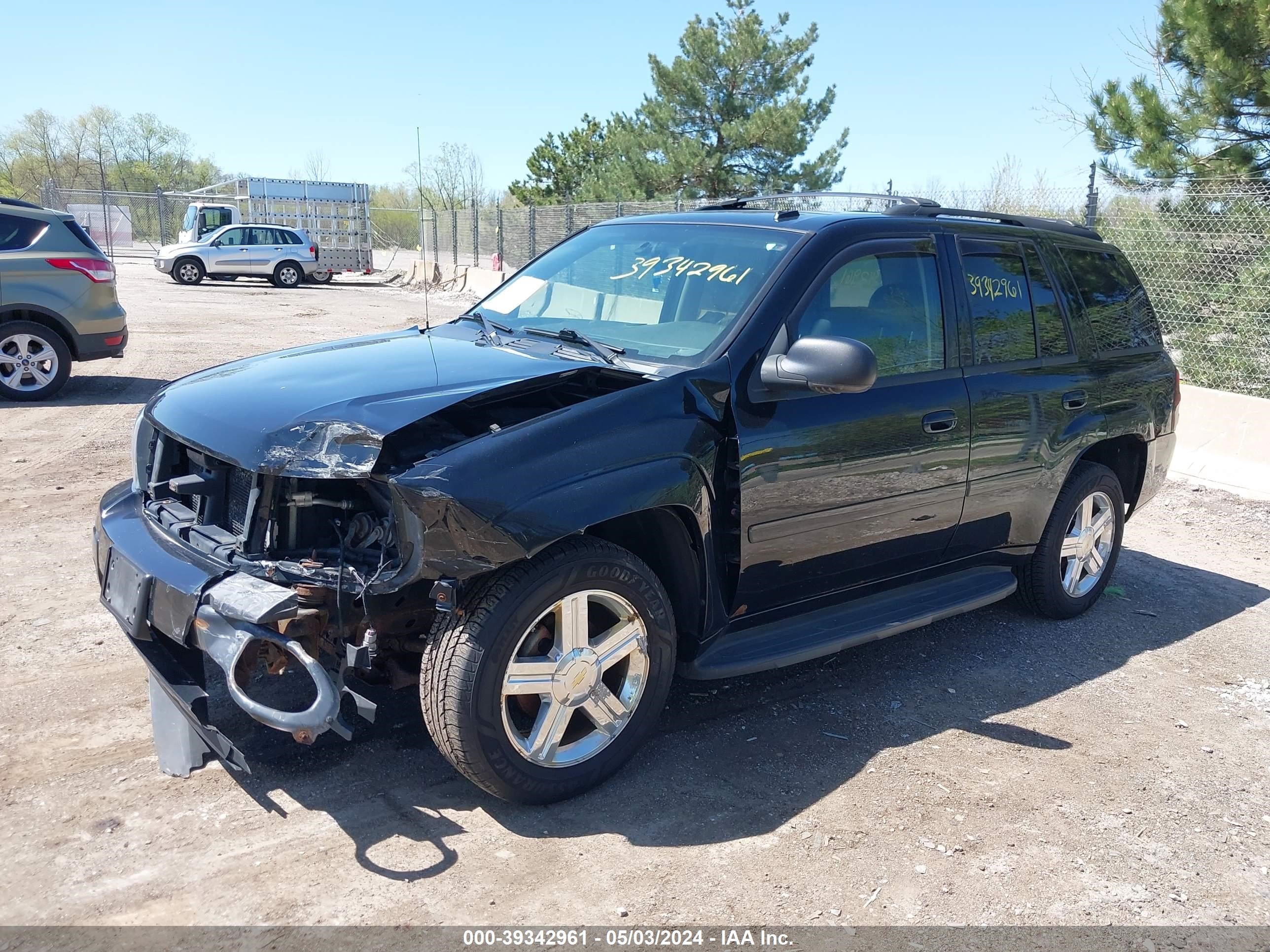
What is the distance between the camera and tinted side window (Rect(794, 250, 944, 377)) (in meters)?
4.04

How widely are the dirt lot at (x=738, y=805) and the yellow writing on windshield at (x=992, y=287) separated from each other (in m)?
1.72

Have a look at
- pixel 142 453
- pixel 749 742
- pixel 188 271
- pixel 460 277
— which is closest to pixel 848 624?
pixel 749 742

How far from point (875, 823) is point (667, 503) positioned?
4.24 ft

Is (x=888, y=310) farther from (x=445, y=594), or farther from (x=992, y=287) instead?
(x=445, y=594)

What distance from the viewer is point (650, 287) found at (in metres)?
4.26

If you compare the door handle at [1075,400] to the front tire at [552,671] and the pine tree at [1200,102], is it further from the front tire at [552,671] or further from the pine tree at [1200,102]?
the pine tree at [1200,102]

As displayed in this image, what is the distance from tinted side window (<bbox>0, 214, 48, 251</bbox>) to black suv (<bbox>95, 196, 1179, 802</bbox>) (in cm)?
732

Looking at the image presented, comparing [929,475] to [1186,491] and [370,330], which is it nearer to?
[1186,491]

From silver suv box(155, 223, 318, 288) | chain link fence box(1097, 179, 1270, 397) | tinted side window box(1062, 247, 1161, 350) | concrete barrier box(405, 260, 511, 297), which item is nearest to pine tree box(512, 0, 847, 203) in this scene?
concrete barrier box(405, 260, 511, 297)

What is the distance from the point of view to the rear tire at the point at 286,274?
1134 inches

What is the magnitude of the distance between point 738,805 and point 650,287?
2.07 m

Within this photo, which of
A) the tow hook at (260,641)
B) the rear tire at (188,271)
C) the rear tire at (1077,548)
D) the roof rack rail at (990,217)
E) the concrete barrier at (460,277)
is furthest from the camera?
the rear tire at (188,271)

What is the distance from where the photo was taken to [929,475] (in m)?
4.32

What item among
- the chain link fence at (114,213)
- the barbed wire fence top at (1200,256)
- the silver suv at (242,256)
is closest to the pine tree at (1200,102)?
the barbed wire fence top at (1200,256)
